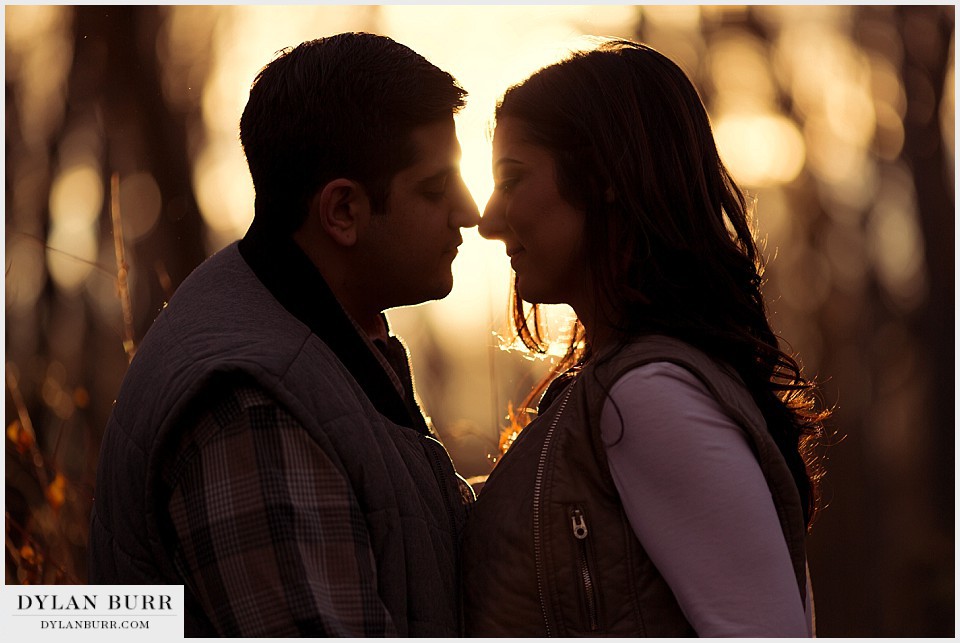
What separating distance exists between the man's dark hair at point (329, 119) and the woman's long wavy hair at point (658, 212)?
271mm

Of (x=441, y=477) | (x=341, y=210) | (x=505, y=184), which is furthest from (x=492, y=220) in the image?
(x=441, y=477)

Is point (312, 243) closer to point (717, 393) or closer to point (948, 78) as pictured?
point (717, 393)

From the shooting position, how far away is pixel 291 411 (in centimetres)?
208

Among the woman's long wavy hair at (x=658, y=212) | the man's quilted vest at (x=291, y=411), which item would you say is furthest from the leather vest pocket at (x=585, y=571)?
the woman's long wavy hair at (x=658, y=212)

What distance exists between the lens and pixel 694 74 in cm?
1231

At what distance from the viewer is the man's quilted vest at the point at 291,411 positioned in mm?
→ 2105

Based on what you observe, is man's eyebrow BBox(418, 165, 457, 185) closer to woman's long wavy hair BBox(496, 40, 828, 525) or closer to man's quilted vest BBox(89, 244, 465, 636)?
woman's long wavy hair BBox(496, 40, 828, 525)

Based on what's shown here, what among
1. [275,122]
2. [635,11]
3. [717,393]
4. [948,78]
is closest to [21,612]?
[275,122]

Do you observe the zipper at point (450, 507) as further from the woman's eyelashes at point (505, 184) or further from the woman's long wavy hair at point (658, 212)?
the woman's eyelashes at point (505, 184)

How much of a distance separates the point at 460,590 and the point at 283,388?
622mm

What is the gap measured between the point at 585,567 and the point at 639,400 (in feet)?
1.12

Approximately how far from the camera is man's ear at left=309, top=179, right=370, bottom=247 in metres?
2.62

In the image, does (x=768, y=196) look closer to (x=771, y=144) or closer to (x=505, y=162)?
(x=771, y=144)

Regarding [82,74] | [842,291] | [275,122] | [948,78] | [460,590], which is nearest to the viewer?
[460,590]
